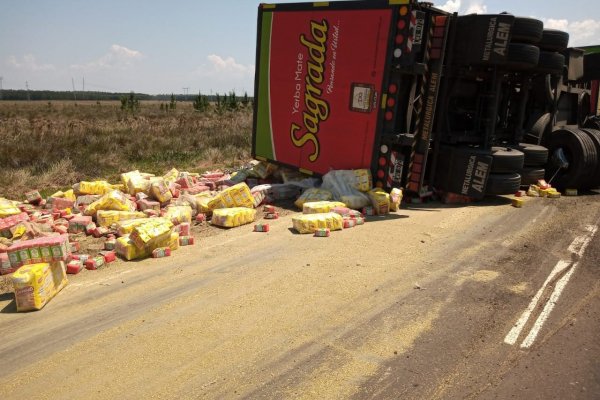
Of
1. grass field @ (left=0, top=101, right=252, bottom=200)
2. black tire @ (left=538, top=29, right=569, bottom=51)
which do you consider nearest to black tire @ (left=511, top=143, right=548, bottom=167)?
black tire @ (left=538, top=29, right=569, bottom=51)

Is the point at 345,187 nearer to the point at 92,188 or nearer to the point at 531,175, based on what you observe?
the point at 531,175

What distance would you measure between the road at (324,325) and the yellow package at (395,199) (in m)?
1.49

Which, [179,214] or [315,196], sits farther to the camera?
[315,196]

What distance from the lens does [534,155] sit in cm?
884

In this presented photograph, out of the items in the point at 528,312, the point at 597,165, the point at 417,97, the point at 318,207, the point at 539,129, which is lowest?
the point at 528,312

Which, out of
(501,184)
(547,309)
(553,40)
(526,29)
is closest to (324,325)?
(547,309)

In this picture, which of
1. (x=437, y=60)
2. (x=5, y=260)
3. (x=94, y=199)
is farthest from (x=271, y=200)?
(x=5, y=260)

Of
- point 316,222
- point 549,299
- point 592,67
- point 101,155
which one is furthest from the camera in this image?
point 101,155

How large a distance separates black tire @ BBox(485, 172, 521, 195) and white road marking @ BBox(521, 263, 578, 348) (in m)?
2.88

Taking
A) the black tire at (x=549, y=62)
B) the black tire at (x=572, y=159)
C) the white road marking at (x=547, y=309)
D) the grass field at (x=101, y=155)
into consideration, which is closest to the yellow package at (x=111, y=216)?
the grass field at (x=101, y=155)

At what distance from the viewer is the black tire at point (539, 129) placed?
32.0 ft

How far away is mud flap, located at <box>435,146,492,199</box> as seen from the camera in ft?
25.2

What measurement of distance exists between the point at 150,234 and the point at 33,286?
1.60m

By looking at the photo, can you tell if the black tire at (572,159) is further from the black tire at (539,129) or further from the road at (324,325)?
the road at (324,325)
